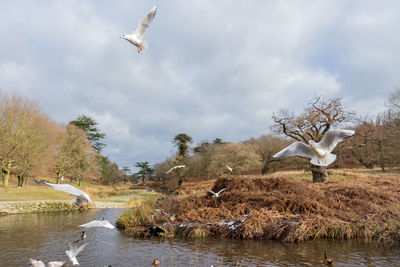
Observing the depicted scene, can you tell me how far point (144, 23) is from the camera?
7070mm

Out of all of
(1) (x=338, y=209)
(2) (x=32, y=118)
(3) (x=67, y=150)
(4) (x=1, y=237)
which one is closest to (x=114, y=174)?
(3) (x=67, y=150)

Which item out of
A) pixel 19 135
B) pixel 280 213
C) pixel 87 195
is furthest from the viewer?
pixel 19 135

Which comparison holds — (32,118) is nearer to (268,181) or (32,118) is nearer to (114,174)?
(268,181)

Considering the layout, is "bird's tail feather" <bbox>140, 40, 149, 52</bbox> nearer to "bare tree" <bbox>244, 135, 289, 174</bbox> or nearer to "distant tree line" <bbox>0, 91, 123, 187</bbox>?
"distant tree line" <bbox>0, 91, 123, 187</bbox>

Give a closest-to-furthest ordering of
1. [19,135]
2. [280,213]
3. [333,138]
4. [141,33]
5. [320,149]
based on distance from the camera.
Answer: [333,138] < [320,149] < [141,33] < [280,213] < [19,135]

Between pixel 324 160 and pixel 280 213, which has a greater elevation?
pixel 324 160

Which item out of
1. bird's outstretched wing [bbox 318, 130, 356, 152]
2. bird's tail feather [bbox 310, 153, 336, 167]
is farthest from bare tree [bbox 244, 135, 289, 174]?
bird's tail feather [bbox 310, 153, 336, 167]

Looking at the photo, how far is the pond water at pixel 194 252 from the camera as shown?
784cm

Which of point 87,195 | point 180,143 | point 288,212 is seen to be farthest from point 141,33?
point 180,143

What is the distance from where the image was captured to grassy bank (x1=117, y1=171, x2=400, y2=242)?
10.2 m

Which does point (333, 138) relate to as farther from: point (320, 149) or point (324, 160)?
point (324, 160)

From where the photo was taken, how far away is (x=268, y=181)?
14.3 metres

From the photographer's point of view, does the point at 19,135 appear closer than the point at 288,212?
No

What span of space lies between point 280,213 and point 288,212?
38cm
